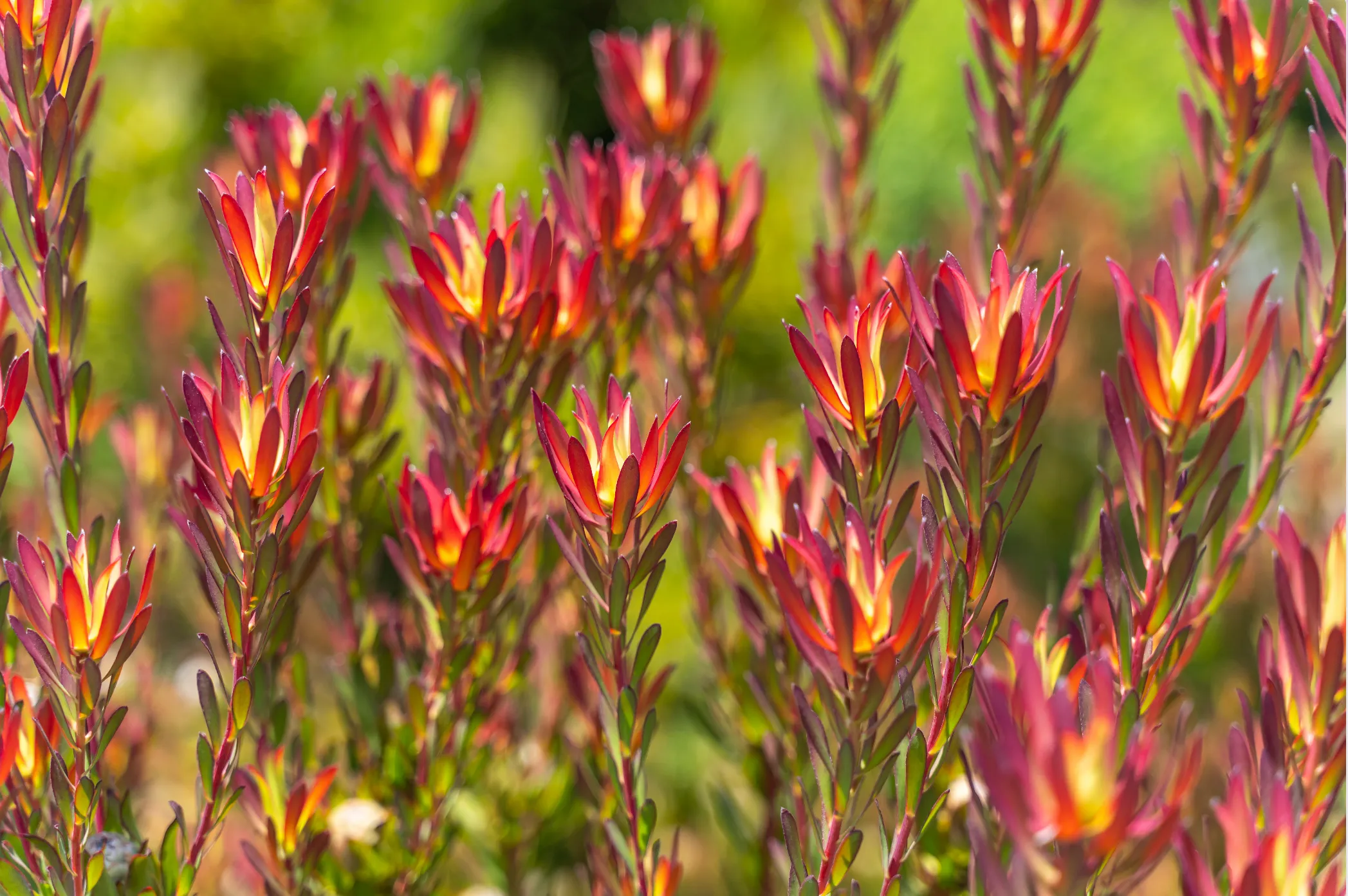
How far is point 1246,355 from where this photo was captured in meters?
0.60

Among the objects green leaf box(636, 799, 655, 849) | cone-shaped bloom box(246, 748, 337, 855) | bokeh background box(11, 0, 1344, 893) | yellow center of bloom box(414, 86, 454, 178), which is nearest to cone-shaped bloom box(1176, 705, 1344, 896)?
green leaf box(636, 799, 655, 849)

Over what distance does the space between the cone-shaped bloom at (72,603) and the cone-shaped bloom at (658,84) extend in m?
0.61

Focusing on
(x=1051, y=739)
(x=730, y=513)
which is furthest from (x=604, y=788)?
(x=1051, y=739)

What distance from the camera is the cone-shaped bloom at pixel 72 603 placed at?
0.53m

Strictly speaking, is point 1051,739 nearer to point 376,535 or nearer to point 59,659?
point 59,659

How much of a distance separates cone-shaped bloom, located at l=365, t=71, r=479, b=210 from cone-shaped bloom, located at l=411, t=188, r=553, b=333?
6.9 inches

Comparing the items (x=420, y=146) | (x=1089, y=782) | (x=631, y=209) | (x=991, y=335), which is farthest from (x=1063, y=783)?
(x=420, y=146)

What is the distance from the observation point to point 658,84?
0.99m

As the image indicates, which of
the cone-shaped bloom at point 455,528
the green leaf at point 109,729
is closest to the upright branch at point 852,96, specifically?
the cone-shaped bloom at point 455,528

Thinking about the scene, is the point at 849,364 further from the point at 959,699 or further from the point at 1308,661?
the point at 1308,661

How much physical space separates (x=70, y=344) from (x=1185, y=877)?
0.66m

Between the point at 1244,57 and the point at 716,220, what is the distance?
40 centimetres

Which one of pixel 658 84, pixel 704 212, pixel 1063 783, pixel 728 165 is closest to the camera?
pixel 1063 783

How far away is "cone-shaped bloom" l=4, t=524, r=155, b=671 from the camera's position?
0.53 meters
